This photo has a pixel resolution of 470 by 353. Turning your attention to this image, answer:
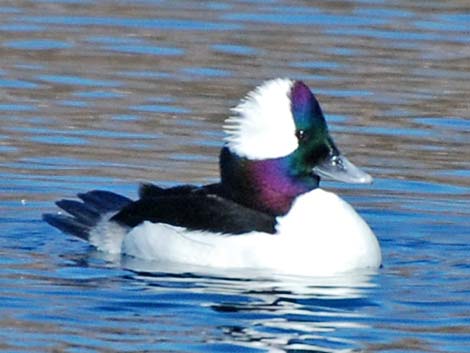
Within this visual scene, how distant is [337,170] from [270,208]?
0.46m

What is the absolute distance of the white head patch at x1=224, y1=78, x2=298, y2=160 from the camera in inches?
469

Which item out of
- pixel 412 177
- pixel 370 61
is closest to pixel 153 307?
pixel 412 177

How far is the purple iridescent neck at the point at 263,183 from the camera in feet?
39.8

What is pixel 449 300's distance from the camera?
11344 mm

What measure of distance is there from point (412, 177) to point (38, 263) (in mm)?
3593

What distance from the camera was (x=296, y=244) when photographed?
11.9m

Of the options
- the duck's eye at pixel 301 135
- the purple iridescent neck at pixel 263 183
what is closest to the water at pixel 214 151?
the purple iridescent neck at pixel 263 183

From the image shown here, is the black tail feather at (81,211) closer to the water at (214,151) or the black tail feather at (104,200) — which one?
the black tail feather at (104,200)

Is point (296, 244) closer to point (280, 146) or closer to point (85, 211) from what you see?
point (280, 146)

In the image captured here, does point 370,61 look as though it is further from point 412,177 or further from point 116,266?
point 116,266

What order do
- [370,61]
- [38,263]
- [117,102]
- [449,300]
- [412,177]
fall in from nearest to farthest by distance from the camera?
[449,300] → [38,263] → [412,177] → [117,102] → [370,61]

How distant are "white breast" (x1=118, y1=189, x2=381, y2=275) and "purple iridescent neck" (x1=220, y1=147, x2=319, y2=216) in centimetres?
9

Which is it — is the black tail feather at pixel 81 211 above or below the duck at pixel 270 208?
below

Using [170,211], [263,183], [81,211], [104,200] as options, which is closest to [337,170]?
[263,183]
